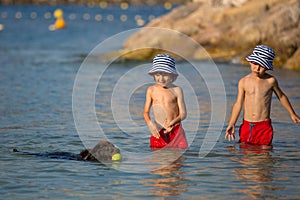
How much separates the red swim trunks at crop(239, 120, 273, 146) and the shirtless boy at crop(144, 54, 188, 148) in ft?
3.32

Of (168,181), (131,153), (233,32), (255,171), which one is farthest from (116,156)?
(233,32)

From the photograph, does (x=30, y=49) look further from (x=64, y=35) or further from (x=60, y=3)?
(x=60, y=3)

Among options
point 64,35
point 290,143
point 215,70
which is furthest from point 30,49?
point 290,143

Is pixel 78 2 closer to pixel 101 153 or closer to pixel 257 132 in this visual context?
pixel 257 132

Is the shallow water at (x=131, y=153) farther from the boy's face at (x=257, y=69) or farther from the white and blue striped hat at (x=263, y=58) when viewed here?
the white and blue striped hat at (x=263, y=58)

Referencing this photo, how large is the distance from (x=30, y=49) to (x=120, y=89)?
19.1 metres

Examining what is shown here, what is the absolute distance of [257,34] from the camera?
25656 mm

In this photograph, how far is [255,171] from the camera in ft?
32.6

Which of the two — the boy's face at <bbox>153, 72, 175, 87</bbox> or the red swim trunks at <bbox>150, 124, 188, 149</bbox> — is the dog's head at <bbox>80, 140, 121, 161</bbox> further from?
the boy's face at <bbox>153, 72, 175, 87</bbox>

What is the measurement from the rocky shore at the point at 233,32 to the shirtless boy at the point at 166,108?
12.6 meters

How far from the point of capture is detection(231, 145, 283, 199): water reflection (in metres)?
8.91

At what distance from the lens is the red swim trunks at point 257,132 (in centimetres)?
1102

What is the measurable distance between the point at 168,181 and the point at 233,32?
17909 mm

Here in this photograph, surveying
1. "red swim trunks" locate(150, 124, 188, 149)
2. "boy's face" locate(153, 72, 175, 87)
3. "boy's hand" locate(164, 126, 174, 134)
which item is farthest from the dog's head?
"boy's face" locate(153, 72, 175, 87)
